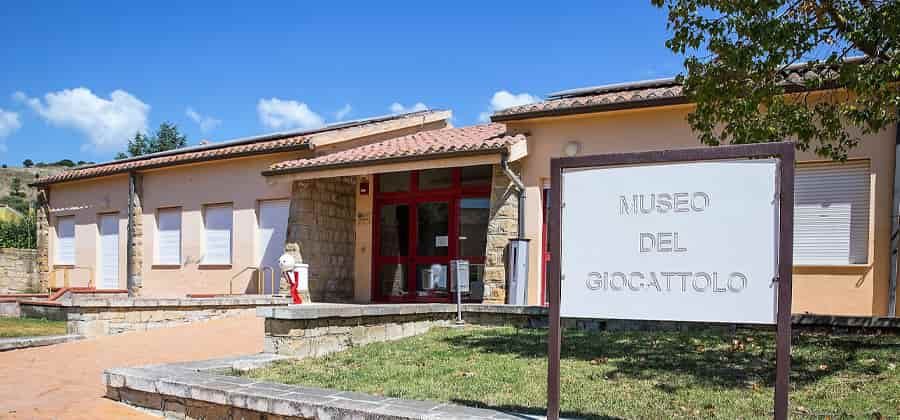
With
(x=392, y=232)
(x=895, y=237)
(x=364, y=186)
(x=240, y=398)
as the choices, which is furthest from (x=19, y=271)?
(x=895, y=237)

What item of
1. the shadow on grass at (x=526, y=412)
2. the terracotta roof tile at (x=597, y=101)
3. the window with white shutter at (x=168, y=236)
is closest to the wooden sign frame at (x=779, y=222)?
the shadow on grass at (x=526, y=412)

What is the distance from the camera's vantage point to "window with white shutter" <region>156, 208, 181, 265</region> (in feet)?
54.9

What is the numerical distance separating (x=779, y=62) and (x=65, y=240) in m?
19.5

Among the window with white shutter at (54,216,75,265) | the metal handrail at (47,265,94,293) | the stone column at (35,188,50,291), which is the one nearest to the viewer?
the metal handrail at (47,265,94,293)

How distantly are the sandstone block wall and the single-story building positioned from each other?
30mm

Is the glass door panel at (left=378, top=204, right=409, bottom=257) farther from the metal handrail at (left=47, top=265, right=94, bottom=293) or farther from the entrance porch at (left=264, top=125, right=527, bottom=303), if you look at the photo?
the metal handrail at (left=47, top=265, right=94, bottom=293)

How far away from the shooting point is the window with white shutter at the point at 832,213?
374 inches

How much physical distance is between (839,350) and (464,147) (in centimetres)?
658

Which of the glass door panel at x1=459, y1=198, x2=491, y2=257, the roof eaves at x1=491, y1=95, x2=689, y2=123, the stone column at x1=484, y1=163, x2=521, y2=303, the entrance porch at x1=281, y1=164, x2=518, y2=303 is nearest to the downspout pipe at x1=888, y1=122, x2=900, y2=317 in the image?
the roof eaves at x1=491, y1=95, x2=689, y2=123

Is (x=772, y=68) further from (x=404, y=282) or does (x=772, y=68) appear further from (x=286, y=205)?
(x=286, y=205)

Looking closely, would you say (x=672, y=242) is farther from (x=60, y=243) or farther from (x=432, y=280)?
(x=60, y=243)

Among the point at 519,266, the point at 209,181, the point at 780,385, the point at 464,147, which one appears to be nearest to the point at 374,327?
the point at 519,266

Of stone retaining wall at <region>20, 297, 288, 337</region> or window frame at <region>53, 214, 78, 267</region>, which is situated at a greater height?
window frame at <region>53, 214, 78, 267</region>

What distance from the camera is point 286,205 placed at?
1460cm
